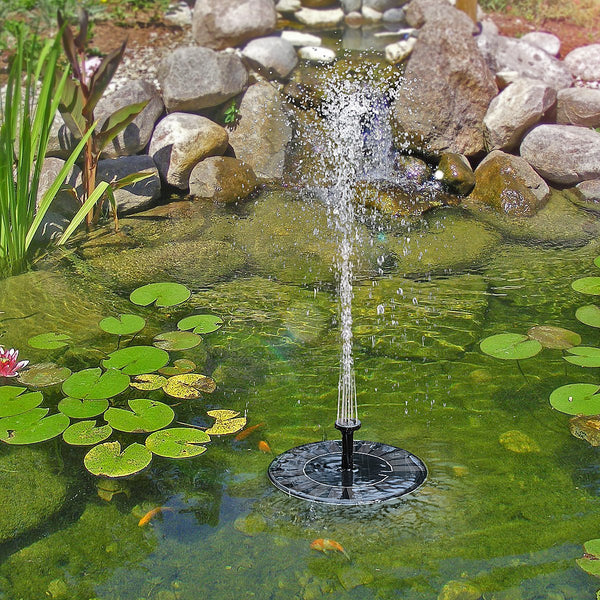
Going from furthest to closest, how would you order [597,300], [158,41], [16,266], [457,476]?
[158,41]
[16,266]
[597,300]
[457,476]

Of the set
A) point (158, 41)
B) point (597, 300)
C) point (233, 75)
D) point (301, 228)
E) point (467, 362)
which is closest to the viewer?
point (467, 362)

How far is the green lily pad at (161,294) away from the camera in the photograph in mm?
4102

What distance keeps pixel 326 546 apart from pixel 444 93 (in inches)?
197

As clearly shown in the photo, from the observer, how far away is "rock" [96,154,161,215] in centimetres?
571

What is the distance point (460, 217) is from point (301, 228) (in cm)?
119

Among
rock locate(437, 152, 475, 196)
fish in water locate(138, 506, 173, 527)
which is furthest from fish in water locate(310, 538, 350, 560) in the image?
rock locate(437, 152, 475, 196)

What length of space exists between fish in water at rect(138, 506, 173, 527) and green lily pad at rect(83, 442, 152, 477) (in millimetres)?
188

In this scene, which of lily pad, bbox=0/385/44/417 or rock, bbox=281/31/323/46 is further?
rock, bbox=281/31/323/46

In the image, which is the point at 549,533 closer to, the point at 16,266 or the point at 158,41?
the point at 16,266

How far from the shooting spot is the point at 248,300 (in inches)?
171

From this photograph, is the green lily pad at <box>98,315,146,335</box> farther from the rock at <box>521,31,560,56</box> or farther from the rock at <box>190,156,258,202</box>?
the rock at <box>521,31,560,56</box>

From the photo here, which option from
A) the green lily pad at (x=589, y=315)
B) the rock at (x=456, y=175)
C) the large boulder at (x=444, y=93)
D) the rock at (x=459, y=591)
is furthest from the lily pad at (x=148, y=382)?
the large boulder at (x=444, y=93)

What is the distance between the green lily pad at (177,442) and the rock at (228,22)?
17.1 feet

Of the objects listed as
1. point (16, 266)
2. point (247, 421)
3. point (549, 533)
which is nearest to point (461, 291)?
point (247, 421)
